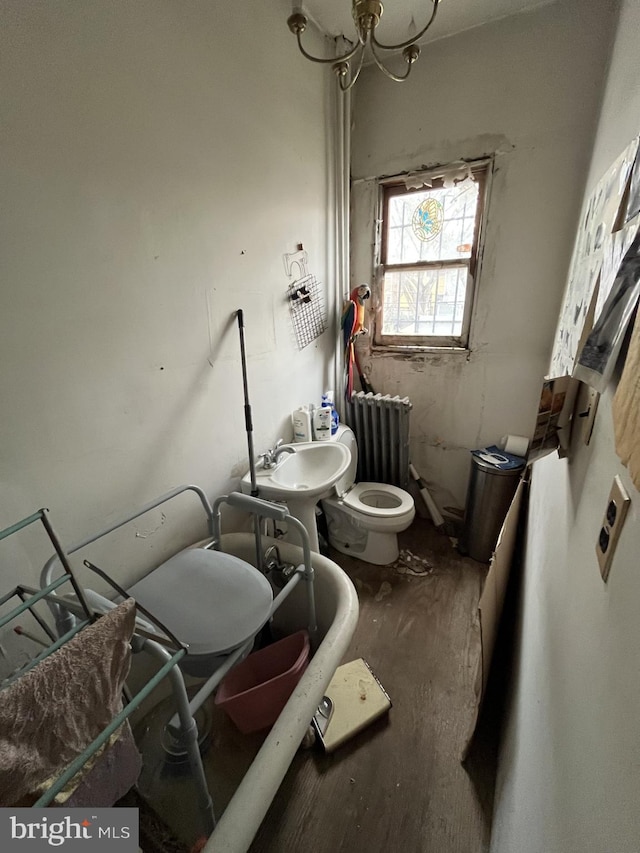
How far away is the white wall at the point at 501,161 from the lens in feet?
5.09

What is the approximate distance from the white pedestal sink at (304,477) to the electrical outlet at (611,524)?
1025 mm

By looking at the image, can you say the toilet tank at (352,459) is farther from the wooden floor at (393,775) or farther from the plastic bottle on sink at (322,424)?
the wooden floor at (393,775)

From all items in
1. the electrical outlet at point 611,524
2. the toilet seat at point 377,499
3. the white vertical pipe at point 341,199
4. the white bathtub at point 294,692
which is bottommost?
the toilet seat at point 377,499

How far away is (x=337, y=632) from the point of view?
3.58 ft

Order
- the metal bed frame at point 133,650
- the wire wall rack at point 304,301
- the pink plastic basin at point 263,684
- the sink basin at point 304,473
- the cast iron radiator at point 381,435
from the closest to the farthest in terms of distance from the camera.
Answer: the metal bed frame at point 133,650 < the pink plastic basin at point 263,684 < the sink basin at point 304,473 < the wire wall rack at point 304,301 < the cast iron radiator at point 381,435

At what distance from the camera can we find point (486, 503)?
1942mm

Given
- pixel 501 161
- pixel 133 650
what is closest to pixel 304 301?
pixel 501 161

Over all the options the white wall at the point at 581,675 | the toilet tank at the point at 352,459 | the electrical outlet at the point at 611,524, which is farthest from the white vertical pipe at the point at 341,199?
the electrical outlet at the point at 611,524

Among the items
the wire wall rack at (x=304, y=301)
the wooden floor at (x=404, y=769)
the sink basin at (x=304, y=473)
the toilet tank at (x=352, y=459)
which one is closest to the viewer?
the wooden floor at (x=404, y=769)

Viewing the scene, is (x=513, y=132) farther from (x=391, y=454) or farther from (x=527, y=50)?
(x=391, y=454)

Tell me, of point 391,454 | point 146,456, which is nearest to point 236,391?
point 146,456

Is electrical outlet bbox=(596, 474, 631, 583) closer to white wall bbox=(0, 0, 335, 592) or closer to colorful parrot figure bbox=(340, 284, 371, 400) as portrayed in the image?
white wall bbox=(0, 0, 335, 592)

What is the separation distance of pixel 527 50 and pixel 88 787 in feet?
9.89

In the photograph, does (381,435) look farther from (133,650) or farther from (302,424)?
(133,650)
